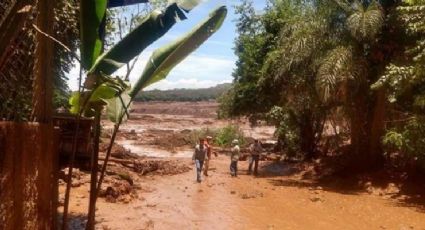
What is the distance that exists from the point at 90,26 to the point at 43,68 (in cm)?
76

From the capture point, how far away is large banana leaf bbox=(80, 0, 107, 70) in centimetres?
584

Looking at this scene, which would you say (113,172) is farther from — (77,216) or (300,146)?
(300,146)

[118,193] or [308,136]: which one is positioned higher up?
[308,136]

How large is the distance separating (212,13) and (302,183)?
12.0 metres

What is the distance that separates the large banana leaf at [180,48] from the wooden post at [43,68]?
1.34 meters

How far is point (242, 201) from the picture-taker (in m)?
13.8

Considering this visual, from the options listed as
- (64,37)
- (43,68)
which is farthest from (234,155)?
(43,68)

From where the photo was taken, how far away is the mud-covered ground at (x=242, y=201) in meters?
11.2

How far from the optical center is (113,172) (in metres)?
16.0

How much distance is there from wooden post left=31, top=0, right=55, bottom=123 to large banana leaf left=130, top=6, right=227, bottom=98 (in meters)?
1.34

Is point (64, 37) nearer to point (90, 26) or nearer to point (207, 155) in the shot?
point (90, 26)

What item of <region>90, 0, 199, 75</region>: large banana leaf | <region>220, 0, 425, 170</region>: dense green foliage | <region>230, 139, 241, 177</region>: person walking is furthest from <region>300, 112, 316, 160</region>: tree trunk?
<region>90, 0, 199, 75</region>: large banana leaf

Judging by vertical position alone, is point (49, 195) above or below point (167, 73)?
below

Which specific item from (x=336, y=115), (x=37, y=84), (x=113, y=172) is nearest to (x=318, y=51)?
(x=336, y=115)
